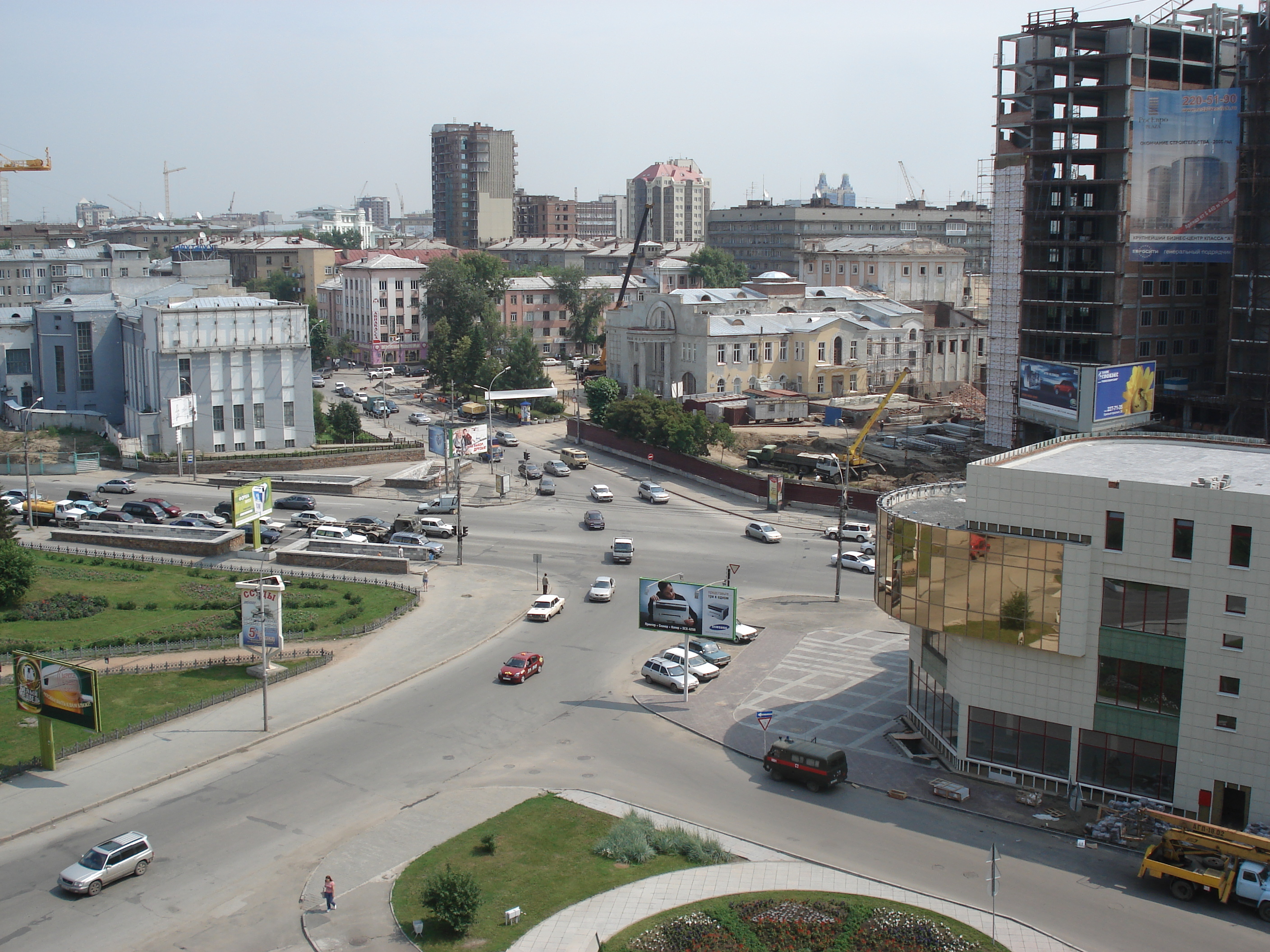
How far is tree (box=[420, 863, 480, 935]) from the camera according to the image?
82.1 feet

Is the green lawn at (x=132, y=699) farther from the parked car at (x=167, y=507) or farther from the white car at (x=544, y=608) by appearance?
the parked car at (x=167, y=507)

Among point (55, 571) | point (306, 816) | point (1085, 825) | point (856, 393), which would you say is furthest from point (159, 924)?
point (856, 393)

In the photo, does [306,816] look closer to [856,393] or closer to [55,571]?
[55,571]

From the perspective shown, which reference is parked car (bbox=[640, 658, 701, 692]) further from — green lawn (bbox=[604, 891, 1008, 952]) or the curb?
green lawn (bbox=[604, 891, 1008, 952])

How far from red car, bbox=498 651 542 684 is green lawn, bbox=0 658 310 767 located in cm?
738

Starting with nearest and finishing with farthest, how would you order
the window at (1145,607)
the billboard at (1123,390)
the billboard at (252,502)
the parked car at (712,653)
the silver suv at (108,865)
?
the silver suv at (108,865) < the window at (1145,607) < the parked car at (712,653) < the billboard at (252,502) < the billboard at (1123,390)

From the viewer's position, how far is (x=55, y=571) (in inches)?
2063

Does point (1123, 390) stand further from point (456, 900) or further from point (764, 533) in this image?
point (456, 900)

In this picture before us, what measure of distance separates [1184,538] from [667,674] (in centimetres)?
1759

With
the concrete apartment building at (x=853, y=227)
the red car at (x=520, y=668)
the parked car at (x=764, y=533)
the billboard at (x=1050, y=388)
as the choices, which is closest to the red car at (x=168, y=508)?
the red car at (x=520, y=668)

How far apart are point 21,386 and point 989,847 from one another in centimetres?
7969

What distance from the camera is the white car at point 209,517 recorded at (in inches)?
2397

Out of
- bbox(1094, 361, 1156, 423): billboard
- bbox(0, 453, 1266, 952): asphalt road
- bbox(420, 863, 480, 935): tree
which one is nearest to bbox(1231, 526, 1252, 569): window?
bbox(0, 453, 1266, 952): asphalt road

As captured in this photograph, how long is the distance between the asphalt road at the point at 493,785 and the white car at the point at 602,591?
184 inches
